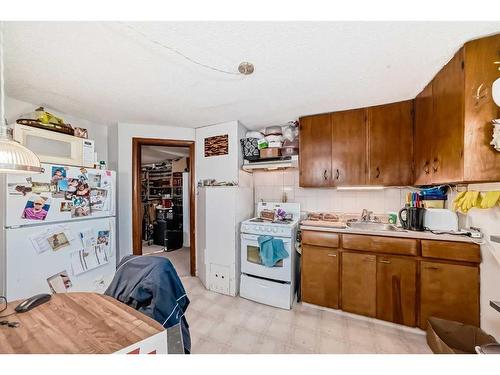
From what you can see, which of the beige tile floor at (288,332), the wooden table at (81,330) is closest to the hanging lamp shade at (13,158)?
the wooden table at (81,330)

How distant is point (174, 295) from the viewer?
3.57 feet

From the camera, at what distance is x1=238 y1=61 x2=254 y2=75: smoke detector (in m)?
1.35

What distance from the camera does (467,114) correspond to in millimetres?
1180

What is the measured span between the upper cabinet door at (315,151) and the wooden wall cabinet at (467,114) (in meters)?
0.93

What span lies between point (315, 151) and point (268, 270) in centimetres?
149

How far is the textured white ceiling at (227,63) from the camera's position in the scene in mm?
1056

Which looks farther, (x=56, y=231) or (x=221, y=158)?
(x=221, y=158)

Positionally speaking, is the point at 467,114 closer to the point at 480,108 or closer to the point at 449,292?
the point at 480,108

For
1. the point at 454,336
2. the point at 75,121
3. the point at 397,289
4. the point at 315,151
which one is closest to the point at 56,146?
the point at 75,121

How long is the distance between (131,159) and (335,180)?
8.56 feet

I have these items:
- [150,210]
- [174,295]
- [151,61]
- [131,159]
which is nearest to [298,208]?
[174,295]

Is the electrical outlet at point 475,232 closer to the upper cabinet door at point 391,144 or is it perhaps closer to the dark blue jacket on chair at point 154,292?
the upper cabinet door at point 391,144

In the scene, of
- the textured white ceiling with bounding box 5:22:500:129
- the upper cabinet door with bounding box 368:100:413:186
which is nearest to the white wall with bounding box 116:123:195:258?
the textured white ceiling with bounding box 5:22:500:129
